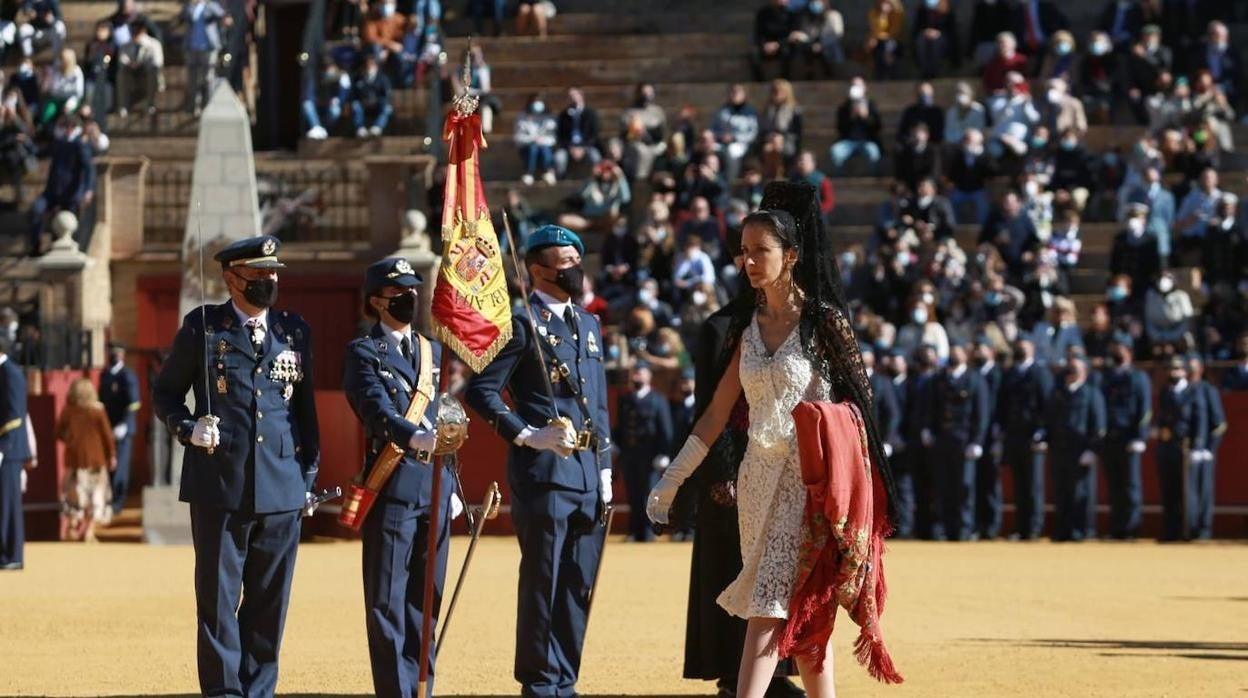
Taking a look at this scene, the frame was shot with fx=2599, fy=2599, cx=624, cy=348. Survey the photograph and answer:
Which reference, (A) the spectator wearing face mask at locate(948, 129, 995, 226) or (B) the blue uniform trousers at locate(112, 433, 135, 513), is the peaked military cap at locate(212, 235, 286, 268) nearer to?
(B) the blue uniform trousers at locate(112, 433, 135, 513)

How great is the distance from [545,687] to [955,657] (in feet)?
10.2

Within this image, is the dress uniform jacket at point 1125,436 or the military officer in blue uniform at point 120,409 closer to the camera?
the dress uniform jacket at point 1125,436

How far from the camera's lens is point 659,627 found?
1488cm

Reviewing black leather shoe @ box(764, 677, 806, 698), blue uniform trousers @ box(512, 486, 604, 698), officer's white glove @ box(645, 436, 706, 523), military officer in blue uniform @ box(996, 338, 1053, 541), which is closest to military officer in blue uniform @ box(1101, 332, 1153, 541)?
military officer in blue uniform @ box(996, 338, 1053, 541)

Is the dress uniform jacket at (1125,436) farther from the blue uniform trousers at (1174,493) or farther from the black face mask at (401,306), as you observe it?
Result: the black face mask at (401,306)

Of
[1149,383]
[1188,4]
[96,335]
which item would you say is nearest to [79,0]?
[96,335]

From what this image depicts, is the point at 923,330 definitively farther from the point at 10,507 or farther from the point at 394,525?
the point at 394,525

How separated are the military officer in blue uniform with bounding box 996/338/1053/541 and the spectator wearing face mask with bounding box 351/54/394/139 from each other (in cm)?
1049

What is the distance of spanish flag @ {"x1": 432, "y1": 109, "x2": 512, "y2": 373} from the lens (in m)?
10.5

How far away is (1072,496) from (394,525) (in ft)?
46.3

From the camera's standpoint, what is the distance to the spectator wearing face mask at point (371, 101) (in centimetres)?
3152

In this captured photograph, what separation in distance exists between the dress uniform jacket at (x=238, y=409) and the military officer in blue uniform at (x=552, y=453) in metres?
0.88

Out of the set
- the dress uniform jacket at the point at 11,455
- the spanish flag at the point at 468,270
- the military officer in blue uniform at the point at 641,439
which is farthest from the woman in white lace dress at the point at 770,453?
the military officer in blue uniform at the point at 641,439

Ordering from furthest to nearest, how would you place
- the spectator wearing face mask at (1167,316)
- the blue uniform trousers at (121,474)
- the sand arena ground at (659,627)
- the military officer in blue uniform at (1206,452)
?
the blue uniform trousers at (121,474) < the spectator wearing face mask at (1167,316) < the military officer in blue uniform at (1206,452) < the sand arena ground at (659,627)
